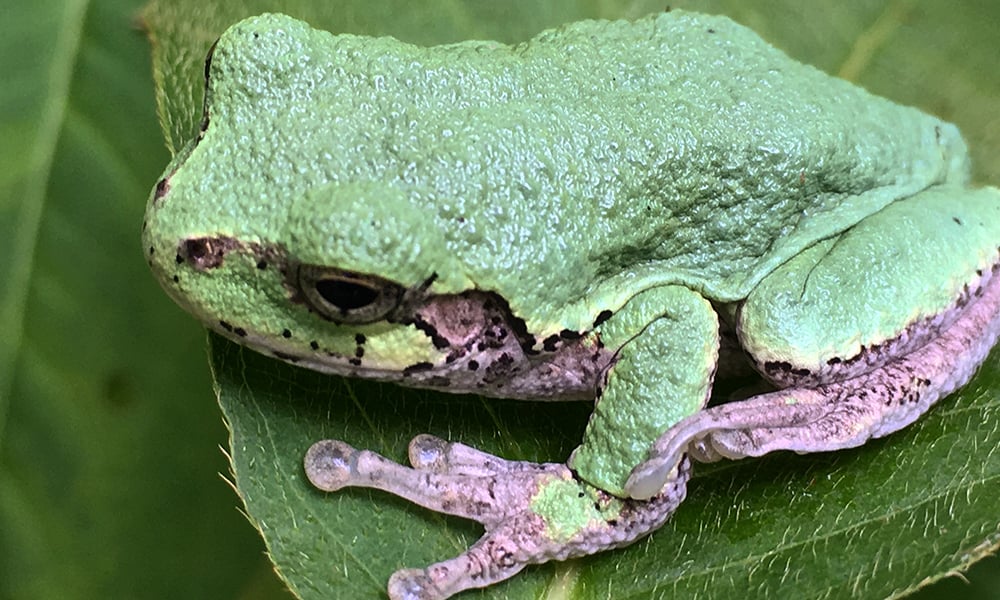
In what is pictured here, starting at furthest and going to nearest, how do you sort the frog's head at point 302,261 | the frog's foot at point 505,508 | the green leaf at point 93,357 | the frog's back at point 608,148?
the green leaf at point 93,357 → the frog's foot at point 505,508 → the frog's back at point 608,148 → the frog's head at point 302,261

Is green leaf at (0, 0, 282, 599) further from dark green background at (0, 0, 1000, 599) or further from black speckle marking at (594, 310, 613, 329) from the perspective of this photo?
black speckle marking at (594, 310, 613, 329)

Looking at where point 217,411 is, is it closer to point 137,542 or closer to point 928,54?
point 137,542

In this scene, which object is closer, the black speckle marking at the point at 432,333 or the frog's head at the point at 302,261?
the frog's head at the point at 302,261

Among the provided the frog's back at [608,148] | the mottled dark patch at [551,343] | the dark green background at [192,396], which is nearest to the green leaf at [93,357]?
the dark green background at [192,396]

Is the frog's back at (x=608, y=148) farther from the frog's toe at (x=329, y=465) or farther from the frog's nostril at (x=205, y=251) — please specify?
the frog's toe at (x=329, y=465)

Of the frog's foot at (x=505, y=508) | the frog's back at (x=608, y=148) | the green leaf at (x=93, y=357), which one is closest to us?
the frog's back at (x=608, y=148)

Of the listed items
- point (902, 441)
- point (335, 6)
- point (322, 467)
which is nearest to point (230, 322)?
point (322, 467)
